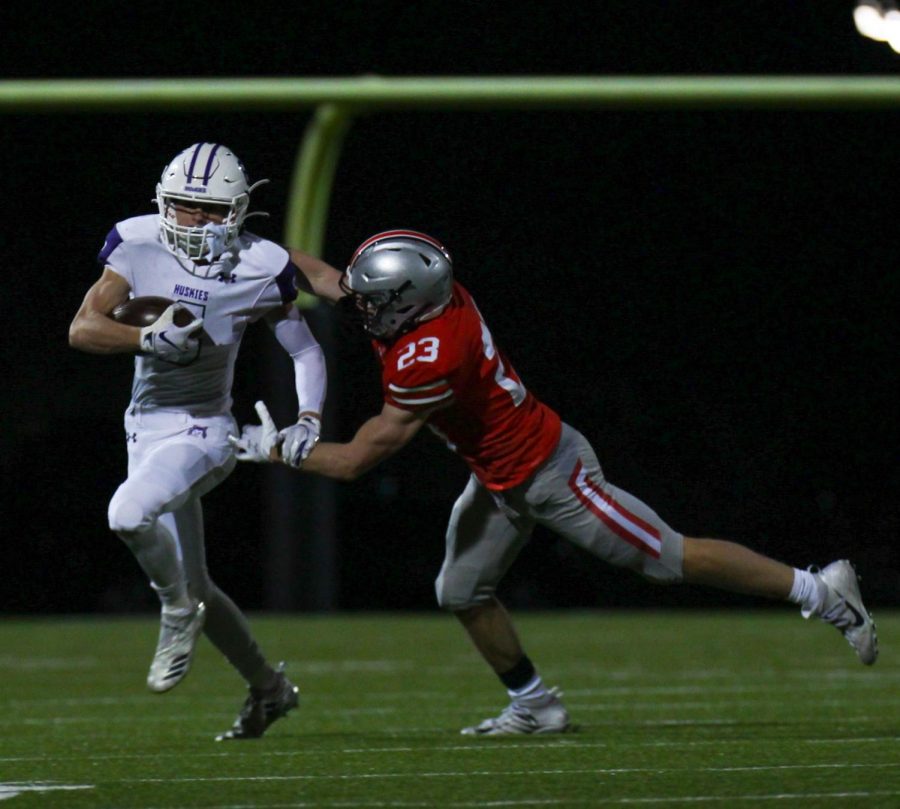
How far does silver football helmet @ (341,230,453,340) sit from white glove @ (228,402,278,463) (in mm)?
366

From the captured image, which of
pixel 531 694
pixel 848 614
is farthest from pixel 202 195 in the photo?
pixel 848 614

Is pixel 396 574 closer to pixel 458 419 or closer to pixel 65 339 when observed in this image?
pixel 65 339

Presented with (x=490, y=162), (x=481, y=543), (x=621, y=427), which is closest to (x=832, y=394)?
(x=621, y=427)

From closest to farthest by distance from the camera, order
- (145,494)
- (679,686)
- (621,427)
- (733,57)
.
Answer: (145,494) → (679,686) → (621,427) → (733,57)

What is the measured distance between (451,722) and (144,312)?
1.60 m

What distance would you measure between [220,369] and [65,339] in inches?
210

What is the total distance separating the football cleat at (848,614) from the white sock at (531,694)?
0.77m

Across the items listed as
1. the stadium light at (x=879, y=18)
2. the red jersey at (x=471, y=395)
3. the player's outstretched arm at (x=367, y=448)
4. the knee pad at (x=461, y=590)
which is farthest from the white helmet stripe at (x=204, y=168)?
the stadium light at (x=879, y=18)

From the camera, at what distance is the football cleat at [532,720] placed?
537 centimetres

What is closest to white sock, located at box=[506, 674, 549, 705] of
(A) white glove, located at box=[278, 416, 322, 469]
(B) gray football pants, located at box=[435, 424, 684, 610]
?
(B) gray football pants, located at box=[435, 424, 684, 610]

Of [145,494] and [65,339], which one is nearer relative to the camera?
[145,494]

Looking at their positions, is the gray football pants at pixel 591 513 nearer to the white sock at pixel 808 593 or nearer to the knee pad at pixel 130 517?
the white sock at pixel 808 593

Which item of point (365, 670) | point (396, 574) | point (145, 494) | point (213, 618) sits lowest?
point (396, 574)

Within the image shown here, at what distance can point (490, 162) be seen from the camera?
1134 cm
